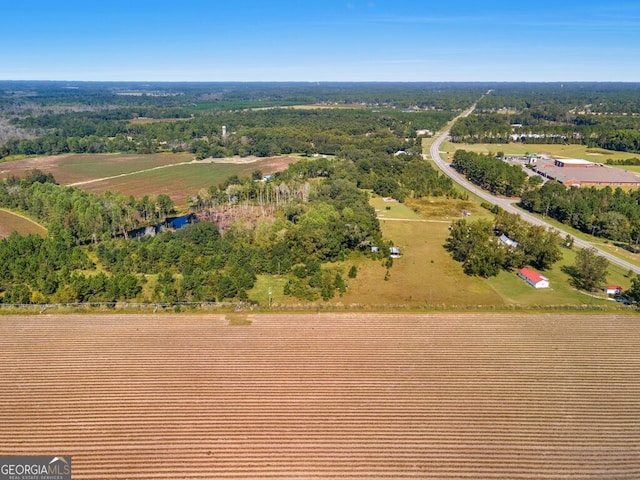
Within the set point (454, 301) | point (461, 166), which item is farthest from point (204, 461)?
point (461, 166)

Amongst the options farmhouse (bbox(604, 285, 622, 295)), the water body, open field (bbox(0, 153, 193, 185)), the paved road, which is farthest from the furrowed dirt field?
open field (bbox(0, 153, 193, 185))

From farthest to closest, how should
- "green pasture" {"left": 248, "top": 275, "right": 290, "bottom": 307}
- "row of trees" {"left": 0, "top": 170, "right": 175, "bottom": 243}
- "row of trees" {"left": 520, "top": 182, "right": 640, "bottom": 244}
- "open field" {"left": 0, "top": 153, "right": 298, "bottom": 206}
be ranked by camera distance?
"open field" {"left": 0, "top": 153, "right": 298, "bottom": 206}
"row of trees" {"left": 520, "top": 182, "right": 640, "bottom": 244}
"row of trees" {"left": 0, "top": 170, "right": 175, "bottom": 243}
"green pasture" {"left": 248, "top": 275, "right": 290, "bottom": 307}

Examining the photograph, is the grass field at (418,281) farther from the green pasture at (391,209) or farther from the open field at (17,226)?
the open field at (17,226)

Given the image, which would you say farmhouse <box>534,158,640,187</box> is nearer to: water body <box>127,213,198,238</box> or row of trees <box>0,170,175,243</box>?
water body <box>127,213,198,238</box>

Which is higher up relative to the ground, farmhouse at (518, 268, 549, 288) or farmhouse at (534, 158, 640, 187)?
farmhouse at (534, 158, 640, 187)

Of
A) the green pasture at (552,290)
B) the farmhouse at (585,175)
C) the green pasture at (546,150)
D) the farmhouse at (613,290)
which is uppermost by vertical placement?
the green pasture at (546,150)

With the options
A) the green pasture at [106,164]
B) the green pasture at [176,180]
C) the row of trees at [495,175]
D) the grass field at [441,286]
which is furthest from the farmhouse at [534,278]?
the green pasture at [106,164]
